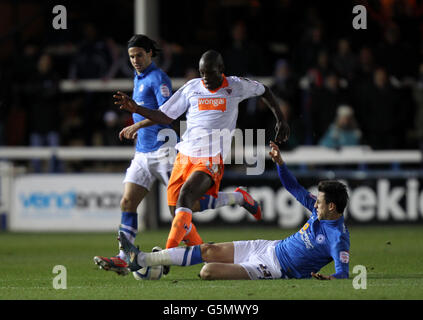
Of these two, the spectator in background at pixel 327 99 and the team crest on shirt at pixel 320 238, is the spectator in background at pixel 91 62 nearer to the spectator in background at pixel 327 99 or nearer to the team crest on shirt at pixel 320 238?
the spectator in background at pixel 327 99

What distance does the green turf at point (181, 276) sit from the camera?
7.02m

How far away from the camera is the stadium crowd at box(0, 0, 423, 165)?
16.0m

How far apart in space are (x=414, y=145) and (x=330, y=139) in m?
1.85

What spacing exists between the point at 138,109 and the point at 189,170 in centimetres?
87

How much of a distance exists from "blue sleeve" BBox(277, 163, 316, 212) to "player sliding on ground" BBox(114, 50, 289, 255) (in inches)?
30.0

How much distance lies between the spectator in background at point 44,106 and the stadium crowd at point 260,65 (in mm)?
19

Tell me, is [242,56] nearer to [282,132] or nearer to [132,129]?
[282,132]

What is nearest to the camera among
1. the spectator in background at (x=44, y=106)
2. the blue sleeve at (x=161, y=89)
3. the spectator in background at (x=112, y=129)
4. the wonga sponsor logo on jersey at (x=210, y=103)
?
the wonga sponsor logo on jersey at (x=210, y=103)

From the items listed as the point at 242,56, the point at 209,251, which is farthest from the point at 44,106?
the point at 209,251

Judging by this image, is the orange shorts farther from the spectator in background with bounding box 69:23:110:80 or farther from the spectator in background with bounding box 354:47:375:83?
the spectator in background with bounding box 69:23:110:80

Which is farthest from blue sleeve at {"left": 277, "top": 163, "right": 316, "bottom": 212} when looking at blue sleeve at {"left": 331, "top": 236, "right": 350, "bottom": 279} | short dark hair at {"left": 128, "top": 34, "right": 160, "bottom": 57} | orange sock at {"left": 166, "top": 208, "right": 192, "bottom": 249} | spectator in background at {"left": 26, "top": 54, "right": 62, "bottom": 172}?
spectator in background at {"left": 26, "top": 54, "right": 62, "bottom": 172}

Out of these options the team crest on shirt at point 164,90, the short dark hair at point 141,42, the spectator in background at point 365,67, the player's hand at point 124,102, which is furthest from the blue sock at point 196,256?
the spectator in background at point 365,67

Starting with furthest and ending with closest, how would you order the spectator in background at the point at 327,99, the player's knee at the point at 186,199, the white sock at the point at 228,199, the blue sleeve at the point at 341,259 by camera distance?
the spectator in background at the point at 327,99, the white sock at the point at 228,199, the player's knee at the point at 186,199, the blue sleeve at the point at 341,259
